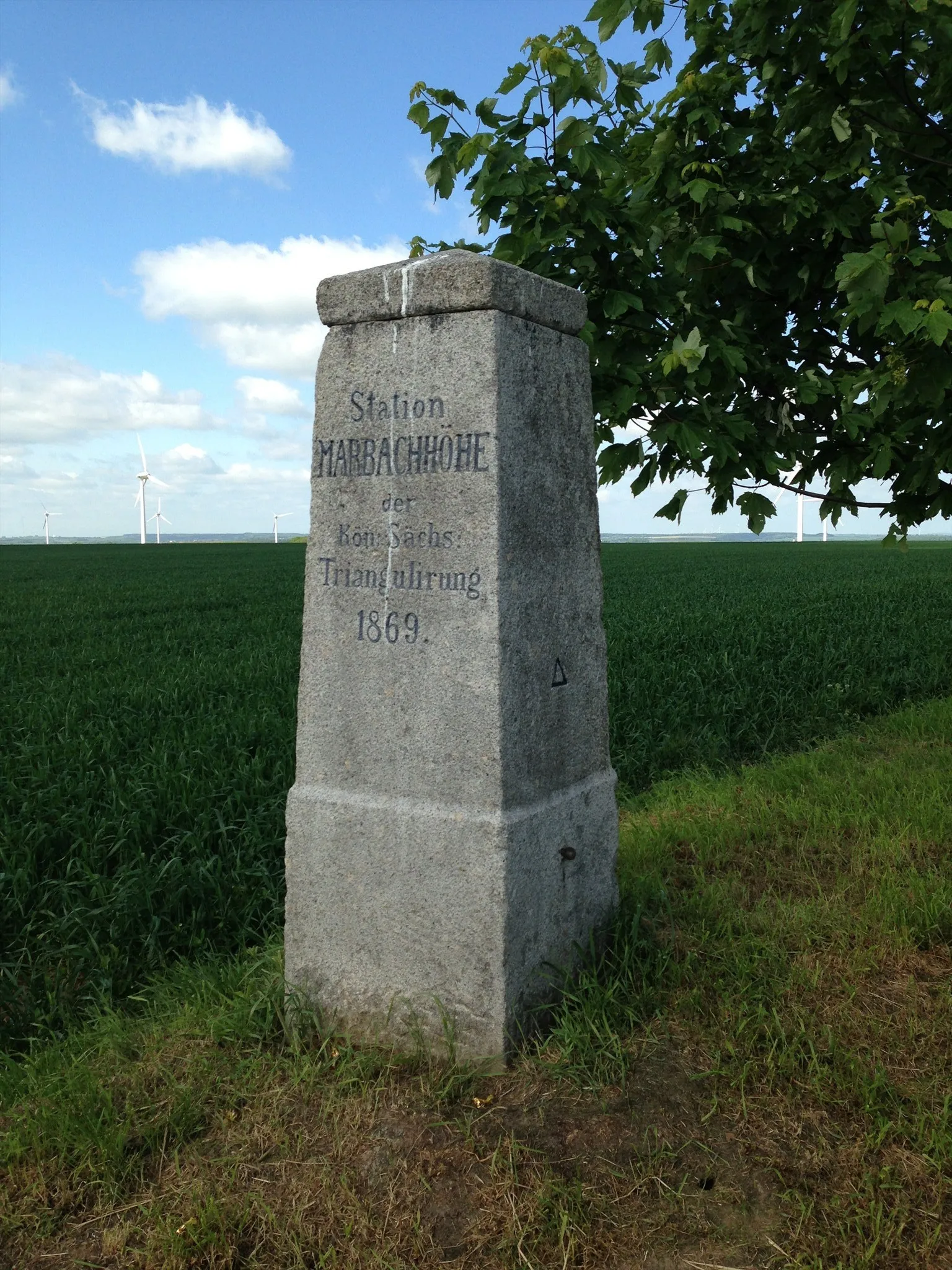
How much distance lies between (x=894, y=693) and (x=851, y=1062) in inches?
233

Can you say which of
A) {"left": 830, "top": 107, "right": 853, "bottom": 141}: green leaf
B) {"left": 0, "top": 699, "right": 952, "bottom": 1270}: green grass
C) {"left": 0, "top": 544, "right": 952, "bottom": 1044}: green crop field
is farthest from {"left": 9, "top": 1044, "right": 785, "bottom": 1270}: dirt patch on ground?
{"left": 830, "top": 107, "right": 853, "bottom": 141}: green leaf

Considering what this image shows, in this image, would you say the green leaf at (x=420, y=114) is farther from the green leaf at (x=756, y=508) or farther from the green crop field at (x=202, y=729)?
the green crop field at (x=202, y=729)

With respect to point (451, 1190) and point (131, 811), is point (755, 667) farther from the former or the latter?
point (451, 1190)

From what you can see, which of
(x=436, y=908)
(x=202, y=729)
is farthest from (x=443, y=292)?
(x=202, y=729)

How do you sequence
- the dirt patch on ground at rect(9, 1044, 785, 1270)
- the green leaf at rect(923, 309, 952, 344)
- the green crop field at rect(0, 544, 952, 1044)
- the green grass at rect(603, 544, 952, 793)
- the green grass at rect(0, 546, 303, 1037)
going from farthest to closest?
the green grass at rect(603, 544, 952, 793) → the green crop field at rect(0, 544, 952, 1044) → the green grass at rect(0, 546, 303, 1037) → the green leaf at rect(923, 309, 952, 344) → the dirt patch on ground at rect(9, 1044, 785, 1270)

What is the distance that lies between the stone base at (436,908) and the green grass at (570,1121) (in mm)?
113

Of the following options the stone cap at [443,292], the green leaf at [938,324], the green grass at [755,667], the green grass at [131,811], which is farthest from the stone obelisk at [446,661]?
the green grass at [755,667]

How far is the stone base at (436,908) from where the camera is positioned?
107 inches

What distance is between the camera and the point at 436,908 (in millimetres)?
2801

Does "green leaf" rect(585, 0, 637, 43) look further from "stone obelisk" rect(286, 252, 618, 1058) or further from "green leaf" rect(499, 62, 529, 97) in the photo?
"stone obelisk" rect(286, 252, 618, 1058)

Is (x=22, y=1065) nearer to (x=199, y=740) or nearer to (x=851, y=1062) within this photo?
(x=851, y=1062)

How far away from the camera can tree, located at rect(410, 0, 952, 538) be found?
4.02 meters

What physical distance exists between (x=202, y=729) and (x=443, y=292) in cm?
421

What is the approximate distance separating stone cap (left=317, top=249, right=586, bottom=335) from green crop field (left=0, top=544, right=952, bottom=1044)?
96.1 inches
